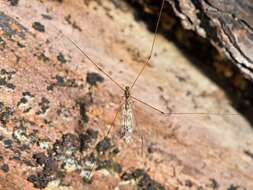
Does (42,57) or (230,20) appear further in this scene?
(230,20)

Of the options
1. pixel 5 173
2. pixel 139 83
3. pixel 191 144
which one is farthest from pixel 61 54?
pixel 191 144

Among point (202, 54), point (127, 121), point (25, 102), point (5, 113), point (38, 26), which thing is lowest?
point (5, 113)

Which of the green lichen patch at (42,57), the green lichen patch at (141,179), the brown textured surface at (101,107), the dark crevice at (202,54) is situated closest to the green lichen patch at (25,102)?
the brown textured surface at (101,107)

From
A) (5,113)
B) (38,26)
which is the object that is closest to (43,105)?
(5,113)

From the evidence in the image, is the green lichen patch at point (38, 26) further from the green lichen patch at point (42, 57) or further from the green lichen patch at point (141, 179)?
the green lichen patch at point (141, 179)

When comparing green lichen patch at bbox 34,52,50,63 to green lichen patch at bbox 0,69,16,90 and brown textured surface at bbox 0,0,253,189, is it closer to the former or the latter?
brown textured surface at bbox 0,0,253,189

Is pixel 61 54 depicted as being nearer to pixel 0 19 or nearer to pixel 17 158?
pixel 0 19

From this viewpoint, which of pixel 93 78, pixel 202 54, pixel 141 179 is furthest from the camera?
pixel 202 54

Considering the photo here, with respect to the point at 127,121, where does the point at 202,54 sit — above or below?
above

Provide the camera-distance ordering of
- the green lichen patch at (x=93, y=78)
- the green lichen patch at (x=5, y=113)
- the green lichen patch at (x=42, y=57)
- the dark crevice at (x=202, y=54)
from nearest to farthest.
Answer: the green lichen patch at (x=5, y=113)
the green lichen patch at (x=42, y=57)
the green lichen patch at (x=93, y=78)
the dark crevice at (x=202, y=54)

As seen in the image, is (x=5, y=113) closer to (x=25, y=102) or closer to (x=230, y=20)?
(x=25, y=102)
